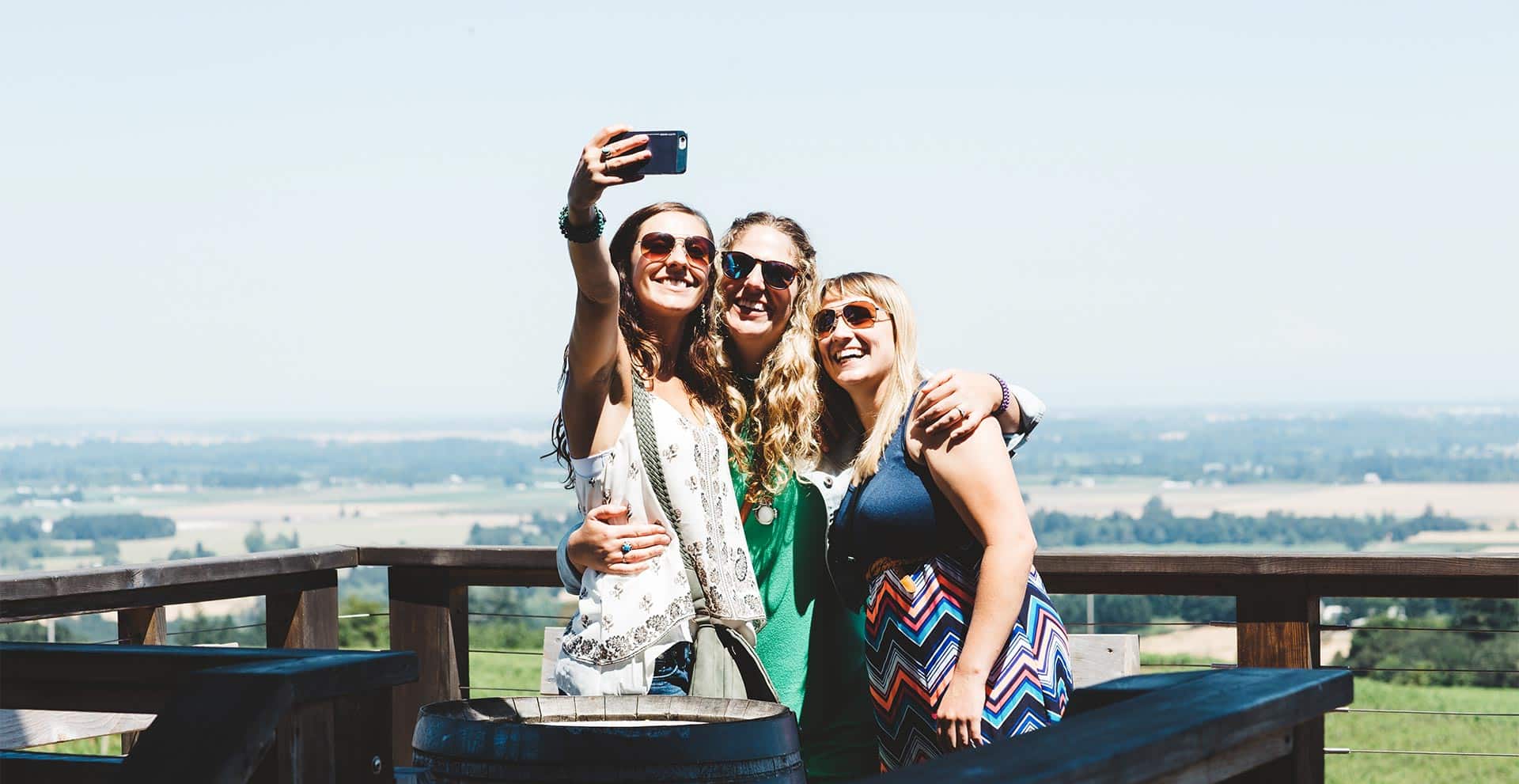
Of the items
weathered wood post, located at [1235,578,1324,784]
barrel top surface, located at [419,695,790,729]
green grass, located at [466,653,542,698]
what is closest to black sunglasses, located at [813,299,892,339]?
barrel top surface, located at [419,695,790,729]

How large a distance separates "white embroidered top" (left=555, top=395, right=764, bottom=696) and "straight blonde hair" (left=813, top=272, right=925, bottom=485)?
0.77ft

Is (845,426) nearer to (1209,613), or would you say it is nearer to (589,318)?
(589,318)

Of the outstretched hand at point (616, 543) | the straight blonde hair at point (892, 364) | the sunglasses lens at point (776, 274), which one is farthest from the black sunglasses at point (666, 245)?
the outstretched hand at point (616, 543)

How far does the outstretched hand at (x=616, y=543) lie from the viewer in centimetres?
237

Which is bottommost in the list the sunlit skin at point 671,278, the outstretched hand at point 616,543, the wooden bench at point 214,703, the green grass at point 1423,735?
the green grass at point 1423,735

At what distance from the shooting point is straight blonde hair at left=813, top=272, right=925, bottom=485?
2527mm

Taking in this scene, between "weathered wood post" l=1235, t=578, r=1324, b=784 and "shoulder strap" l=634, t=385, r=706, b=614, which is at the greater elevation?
"shoulder strap" l=634, t=385, r=706, b=614

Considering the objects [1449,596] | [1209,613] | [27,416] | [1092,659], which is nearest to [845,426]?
[1092,659]

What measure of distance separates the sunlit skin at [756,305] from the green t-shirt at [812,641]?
0.27m

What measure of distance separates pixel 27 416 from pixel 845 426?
18841 cm

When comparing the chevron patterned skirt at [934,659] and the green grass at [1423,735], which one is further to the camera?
the green grass at [1423,735]

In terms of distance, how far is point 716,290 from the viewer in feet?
8.99

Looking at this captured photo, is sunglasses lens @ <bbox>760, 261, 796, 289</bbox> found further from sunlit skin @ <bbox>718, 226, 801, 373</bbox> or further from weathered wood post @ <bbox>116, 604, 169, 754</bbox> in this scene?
weathered wood post @ <bbox>116, 604, 169, 754</bbox>

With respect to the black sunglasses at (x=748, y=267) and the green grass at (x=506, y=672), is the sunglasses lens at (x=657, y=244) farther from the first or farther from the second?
the green grass at (x=506, y=672)
